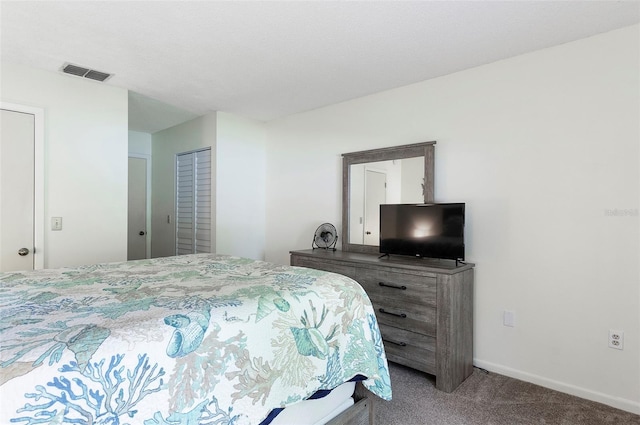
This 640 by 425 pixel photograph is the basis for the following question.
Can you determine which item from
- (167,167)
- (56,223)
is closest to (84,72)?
(56,223)

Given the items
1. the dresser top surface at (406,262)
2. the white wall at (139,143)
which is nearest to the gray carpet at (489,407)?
the dresser top surface at (406,262)

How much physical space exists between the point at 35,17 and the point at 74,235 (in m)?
1.82

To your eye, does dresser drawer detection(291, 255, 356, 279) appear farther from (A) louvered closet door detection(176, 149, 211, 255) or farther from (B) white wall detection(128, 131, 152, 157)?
(B) white wall detection(128, 131, 152, 157)

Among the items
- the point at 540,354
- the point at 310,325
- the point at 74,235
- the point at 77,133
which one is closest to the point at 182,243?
the point at 74,235

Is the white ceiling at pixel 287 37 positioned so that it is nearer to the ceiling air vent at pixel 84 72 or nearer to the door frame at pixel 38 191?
the ceiling air vent at pixel 84 72

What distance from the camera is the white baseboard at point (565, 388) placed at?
212 centimetres

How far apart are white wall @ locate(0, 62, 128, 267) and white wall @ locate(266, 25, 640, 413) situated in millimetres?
2870

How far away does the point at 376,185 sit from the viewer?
3.37 m

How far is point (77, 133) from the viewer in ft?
10.2

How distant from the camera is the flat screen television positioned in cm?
261

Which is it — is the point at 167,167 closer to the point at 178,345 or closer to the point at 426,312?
the point at 426,312

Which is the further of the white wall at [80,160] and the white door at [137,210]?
the white door at [137,210]

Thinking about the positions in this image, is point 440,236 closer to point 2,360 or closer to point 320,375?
point 320,375

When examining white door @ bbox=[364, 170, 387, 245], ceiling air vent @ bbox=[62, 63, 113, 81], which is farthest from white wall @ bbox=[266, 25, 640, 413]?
ceiling air vent @ bbox=[62, 63, 113, 81]
